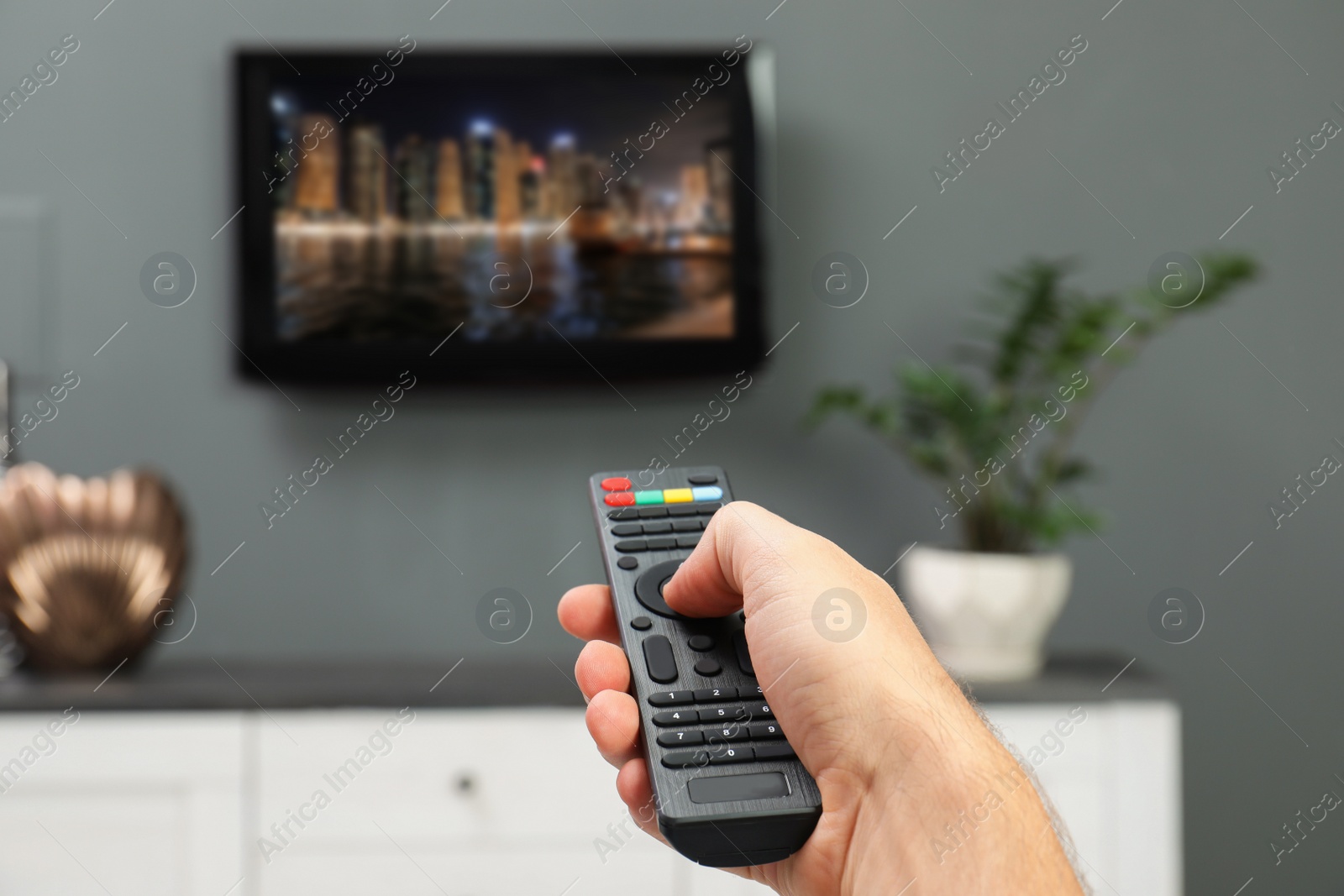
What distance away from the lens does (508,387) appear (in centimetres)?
135

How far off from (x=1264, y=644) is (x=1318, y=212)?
65 centimetres

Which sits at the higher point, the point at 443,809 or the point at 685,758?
the point at 685,758

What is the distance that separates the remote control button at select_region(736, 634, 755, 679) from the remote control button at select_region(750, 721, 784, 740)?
0.11 ft

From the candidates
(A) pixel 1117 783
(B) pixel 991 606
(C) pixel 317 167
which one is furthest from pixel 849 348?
(C) pixel 317 167

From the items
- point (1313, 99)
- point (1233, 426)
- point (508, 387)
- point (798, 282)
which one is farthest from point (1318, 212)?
point (508, 387)

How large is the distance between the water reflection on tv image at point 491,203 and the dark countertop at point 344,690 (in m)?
0.47

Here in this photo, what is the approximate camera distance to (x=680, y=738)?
0.51 meters

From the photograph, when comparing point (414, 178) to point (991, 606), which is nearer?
point (991, 606)

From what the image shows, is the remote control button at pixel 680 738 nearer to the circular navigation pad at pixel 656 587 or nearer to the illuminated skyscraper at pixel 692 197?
the circular navigation pad at pixel 656 587

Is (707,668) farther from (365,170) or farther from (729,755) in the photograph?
(365,170)

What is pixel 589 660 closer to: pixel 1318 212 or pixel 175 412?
pixel 175 412

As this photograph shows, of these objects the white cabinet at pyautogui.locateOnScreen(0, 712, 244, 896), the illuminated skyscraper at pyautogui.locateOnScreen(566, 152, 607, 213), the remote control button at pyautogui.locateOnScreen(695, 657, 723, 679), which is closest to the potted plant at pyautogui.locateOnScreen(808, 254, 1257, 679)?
the illuminated skyscraper at pyautogui.locateOnScreen(566, 152, 607, 213)

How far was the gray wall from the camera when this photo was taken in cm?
135

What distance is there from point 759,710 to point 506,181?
3.18 feet
